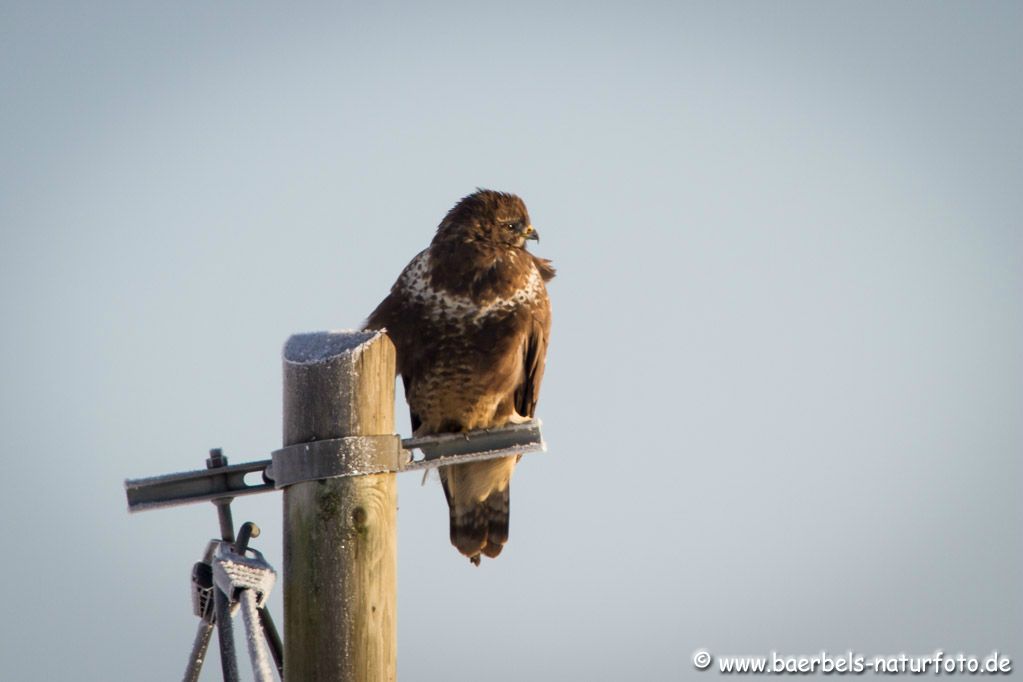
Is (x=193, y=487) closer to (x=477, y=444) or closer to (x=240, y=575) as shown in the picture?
(x=240, y=575)

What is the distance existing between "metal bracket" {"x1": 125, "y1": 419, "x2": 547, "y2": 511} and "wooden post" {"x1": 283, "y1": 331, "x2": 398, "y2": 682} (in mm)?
32

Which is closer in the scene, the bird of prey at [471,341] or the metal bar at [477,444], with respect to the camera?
the metal bar at [477,444]

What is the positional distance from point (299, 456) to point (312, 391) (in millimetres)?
180

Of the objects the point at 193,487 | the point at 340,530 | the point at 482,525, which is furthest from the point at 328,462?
the point at 482,525

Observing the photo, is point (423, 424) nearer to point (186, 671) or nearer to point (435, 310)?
point (435, 310)

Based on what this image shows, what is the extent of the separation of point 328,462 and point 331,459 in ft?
0.04

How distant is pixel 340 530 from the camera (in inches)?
146

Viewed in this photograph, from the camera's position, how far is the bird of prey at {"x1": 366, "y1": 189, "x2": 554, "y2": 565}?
246 inches

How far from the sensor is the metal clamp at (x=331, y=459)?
3732 mm

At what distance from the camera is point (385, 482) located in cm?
383

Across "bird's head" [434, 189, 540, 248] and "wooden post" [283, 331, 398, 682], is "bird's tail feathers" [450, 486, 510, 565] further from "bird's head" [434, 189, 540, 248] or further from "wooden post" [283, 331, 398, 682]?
"wooden post" [283, 331, 398, 682]

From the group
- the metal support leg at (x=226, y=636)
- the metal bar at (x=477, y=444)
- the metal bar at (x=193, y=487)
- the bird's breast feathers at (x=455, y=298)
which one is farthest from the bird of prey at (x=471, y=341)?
the metal support leg at (x=226, y=636)

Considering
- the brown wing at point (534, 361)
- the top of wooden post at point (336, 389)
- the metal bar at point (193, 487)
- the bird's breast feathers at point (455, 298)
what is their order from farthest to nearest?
1. the brown wing at point (534, 361)
2. the bird's breast feathers at point (455, 298)
3. the metal bar at point (193, 487)
4. the top of wooden post at point (336, 389)

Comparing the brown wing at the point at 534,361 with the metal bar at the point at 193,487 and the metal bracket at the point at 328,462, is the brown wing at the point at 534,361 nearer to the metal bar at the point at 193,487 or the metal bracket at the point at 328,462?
the metal bracket at the point at 328,462
